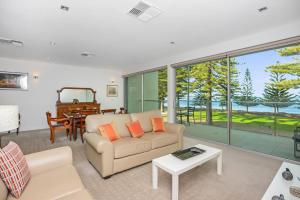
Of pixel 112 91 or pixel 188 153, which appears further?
pixel 112 91

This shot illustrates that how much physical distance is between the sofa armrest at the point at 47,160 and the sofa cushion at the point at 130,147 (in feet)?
2.40

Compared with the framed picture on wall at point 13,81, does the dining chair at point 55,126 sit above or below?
below

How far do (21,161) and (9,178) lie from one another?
0.68 feet

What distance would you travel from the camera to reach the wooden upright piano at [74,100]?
6.12 meters

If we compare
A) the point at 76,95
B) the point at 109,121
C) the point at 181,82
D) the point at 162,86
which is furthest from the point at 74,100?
the point at 181,82

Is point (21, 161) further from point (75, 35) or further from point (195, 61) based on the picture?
point (195, 61)

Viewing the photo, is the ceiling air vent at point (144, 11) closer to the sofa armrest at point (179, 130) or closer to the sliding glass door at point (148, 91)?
the sofa armrest at point (179, 130)

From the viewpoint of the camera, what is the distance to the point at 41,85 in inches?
230

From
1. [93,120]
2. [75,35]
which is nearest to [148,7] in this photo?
[75,35]

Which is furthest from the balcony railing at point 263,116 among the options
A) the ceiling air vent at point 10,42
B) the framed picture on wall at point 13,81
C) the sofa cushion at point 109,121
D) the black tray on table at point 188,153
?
the framed picture on wall at point 13,81

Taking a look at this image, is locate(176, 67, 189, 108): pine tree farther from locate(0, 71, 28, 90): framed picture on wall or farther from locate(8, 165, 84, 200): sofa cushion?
locate(0, 71, 28, 90): framed picture on wall

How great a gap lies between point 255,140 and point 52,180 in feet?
14.4

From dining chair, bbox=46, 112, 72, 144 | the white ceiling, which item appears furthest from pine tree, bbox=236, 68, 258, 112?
A: dining chair, bbox=46, 112, 72, 144

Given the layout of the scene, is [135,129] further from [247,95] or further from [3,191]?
[247,95]
